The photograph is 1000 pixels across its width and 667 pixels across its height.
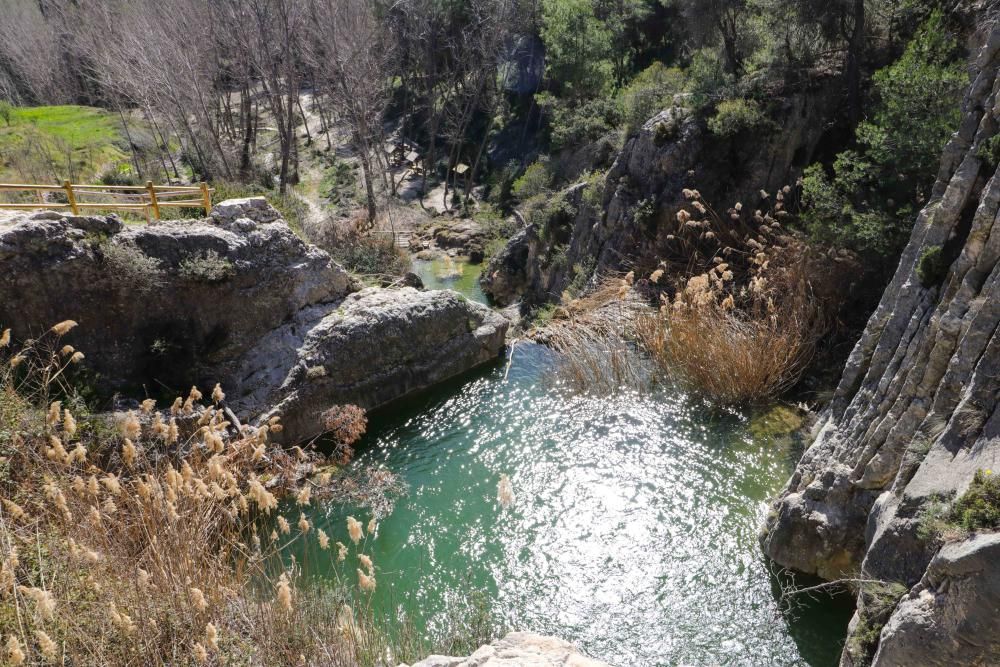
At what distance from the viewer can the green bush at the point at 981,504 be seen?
5.12m

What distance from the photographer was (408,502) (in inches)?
435

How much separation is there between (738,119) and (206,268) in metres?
15.2

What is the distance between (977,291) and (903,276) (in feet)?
6.33

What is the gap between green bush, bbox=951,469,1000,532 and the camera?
5.12 meters

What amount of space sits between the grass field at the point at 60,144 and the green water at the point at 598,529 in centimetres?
1991

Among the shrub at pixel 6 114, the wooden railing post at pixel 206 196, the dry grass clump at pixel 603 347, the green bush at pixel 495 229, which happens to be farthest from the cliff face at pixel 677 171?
the shrub at pixel 6 114

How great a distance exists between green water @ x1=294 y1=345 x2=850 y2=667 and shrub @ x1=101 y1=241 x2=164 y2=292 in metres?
5.88

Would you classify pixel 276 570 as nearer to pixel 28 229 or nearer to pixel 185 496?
pixel 185 496

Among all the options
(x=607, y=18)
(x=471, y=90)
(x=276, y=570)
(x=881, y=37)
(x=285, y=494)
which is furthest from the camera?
(x=471, y=90)

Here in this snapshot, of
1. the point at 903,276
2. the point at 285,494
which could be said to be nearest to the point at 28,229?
the point at 285,494

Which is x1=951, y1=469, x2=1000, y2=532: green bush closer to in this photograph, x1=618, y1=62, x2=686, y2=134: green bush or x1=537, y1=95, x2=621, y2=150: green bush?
x1=618, y1=62, x2=686, y2=134: green bush

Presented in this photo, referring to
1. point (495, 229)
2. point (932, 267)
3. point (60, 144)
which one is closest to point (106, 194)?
point (932, 267)

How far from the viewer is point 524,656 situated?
14.9 feet

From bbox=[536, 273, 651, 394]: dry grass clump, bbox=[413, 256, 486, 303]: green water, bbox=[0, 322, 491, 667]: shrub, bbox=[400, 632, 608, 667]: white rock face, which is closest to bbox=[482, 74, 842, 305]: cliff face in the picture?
bbox=[536, 273, 651, 394]: dry grass clump
